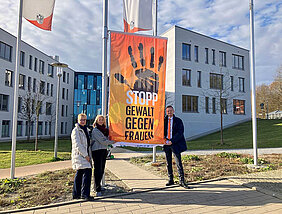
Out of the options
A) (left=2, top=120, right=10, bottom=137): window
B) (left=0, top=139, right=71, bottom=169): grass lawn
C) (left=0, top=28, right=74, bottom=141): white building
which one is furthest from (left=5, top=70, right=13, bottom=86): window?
(left=0, top=139, right=71, bottom=169): grass lawn

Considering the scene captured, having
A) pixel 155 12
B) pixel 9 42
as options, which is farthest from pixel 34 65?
pixel 155 12

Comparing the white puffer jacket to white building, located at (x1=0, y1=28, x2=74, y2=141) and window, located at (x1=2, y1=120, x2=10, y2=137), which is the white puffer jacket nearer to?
white building, located at (x1=0, y1=28, x2=74, y2=141)

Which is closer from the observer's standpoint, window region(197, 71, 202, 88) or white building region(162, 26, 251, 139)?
white building region(162, 26, 251, 139)

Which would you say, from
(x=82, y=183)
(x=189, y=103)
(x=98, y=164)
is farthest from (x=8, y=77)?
(x=82, y=183)

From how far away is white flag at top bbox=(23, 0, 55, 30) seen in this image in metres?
7.07

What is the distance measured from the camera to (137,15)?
7.54m

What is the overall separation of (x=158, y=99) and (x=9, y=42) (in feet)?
94.2

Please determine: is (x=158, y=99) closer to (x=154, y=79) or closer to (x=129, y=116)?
(x=154, y=79)

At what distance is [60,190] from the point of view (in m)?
5.58

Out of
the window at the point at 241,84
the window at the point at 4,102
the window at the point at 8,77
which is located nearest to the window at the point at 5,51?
the window at the point at 8,77

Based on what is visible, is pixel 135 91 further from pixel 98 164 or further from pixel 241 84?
pixel 241 84

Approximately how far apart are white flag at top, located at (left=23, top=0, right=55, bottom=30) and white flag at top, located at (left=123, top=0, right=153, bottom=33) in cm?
246

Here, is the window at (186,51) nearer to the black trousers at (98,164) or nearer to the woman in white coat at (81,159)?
the black trousers at (98,164)

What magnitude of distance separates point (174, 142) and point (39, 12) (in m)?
5.81
